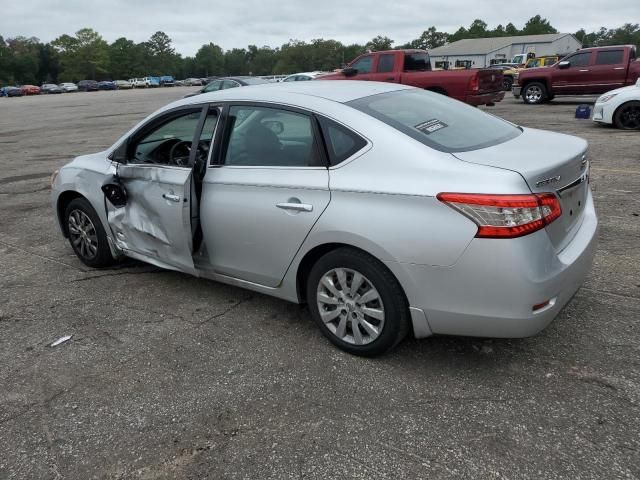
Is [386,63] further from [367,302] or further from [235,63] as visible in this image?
[235,63]

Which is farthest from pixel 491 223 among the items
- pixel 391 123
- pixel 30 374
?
pixel 30 374

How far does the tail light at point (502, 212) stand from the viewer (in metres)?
2.60

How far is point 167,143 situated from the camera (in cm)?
467

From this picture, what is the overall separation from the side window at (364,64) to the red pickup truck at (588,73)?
6637mm

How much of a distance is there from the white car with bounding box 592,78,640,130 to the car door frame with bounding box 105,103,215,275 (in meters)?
10.9

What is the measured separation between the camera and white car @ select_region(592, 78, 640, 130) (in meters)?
11.6

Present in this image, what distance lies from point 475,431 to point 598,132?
433 inches

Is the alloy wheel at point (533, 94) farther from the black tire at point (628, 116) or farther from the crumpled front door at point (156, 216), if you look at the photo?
the crumpled front door at point (156, 216)

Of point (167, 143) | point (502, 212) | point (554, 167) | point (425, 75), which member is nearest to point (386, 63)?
point (425, 75)

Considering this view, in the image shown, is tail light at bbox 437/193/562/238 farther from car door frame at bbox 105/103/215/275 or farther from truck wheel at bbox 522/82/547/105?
truck wheel at bbox 522/82/547/105

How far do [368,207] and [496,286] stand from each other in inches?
30.8

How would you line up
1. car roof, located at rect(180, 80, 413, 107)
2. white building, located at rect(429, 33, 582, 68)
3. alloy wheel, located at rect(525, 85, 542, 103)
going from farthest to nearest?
1. white building, located at rect(429, 33, 582, 68)
2. alloy wheel, located at rect(525, 85, 542, 103)
3. car roof, located at rect(180, 80, 413, 107)

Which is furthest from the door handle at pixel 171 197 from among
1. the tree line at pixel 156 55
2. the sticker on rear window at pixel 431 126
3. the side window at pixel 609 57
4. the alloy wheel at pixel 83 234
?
the tree line at pixel 156 55

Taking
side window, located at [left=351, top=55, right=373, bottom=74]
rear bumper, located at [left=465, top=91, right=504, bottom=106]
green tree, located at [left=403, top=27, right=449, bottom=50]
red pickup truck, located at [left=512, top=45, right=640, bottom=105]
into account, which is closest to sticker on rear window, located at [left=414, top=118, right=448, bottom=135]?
rear bumper, located at [left=465, top=91, right=504, bottom=106]
